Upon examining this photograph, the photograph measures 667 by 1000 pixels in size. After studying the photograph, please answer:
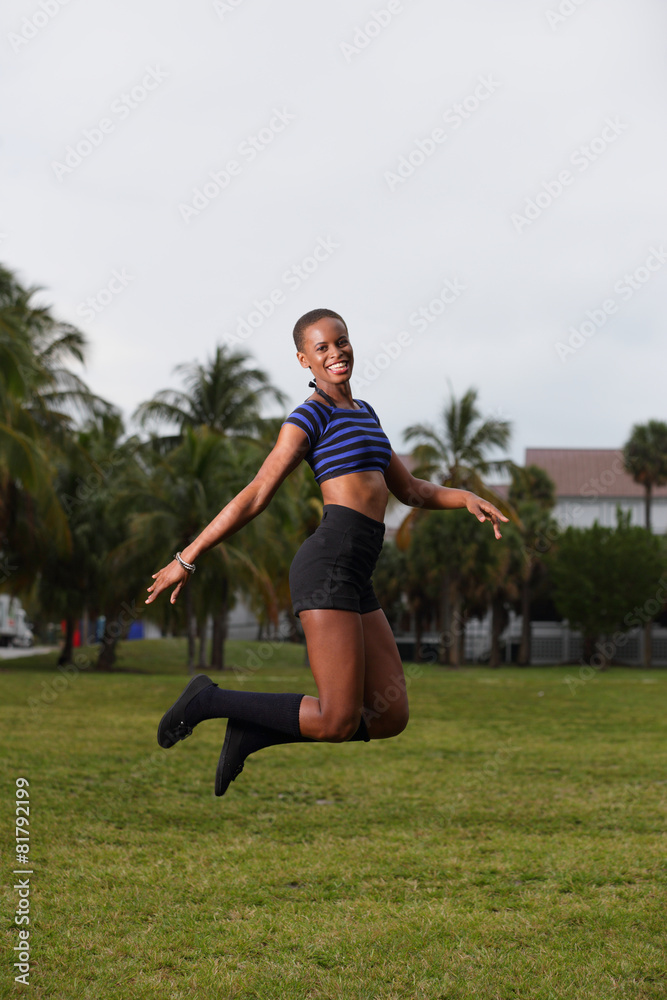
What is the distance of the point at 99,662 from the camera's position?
3325 cm

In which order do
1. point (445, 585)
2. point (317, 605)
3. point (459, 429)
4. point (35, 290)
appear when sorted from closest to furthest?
point (317, 605) → point (35, 290) → point (459, 429) → point (445, 585)

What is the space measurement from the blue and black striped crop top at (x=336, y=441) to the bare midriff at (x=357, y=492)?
23 millimetres

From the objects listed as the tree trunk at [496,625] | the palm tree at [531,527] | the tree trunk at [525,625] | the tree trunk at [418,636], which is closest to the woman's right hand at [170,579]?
the palm tree at [531,527]

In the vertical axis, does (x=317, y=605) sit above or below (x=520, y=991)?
above

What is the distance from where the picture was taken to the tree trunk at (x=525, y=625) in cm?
5184

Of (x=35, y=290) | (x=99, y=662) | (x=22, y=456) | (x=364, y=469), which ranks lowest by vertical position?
(x=99, y=662)

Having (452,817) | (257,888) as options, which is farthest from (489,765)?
(257,888)

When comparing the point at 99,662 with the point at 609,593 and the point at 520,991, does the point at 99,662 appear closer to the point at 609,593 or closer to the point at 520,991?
the point at 609,593

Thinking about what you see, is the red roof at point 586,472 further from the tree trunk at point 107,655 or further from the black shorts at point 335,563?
the black shorts at point 335,563

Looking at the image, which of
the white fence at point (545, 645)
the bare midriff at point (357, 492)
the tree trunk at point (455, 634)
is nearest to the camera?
the bare midriff at point (357, 492)

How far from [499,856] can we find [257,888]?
1693 mm

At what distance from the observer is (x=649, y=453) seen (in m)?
51.8

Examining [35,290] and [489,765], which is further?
[35,290]

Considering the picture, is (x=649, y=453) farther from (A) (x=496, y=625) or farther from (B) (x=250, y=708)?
(B) (x=250, y=708)
